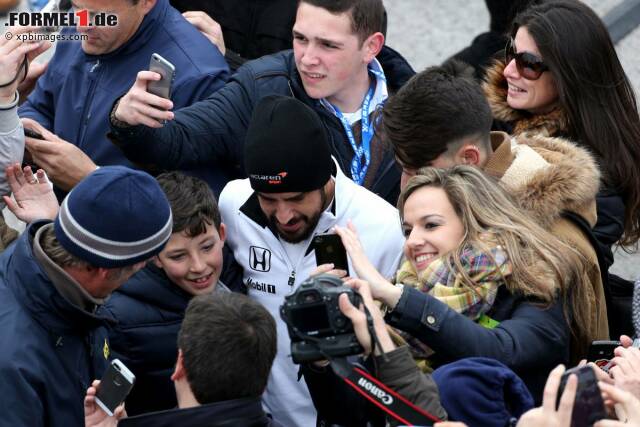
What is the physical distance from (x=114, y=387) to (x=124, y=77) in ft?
6.83

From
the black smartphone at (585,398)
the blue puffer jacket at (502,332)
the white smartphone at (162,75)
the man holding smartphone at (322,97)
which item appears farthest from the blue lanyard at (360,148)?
the black smartphone at (585,398)

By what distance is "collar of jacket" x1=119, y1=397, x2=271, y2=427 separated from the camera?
10.3 feet

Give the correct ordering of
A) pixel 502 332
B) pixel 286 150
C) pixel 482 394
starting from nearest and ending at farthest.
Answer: pixel 482 394, pixel 502 332, pixel 286 150

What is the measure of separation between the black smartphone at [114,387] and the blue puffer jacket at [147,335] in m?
0.69

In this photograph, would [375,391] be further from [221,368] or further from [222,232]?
[222,232]

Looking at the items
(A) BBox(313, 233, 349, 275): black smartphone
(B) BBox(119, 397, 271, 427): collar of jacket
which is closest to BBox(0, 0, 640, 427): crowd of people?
(B) BBox(119, 397, 271, 427): collar of jacket

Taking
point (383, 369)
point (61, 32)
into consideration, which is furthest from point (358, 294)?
point (61, 32)

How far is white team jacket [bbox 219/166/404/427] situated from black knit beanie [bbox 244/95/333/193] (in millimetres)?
189

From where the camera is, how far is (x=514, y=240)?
3.96 m

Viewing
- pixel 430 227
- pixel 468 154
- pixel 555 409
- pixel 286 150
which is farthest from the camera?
pixel 468 154

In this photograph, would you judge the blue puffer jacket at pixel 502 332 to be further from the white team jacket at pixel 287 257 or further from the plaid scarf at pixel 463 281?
the white team jacket at pixel 287 257

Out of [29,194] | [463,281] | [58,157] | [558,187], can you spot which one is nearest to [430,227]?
[463,281]

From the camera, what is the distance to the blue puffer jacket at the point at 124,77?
5105 millimetres

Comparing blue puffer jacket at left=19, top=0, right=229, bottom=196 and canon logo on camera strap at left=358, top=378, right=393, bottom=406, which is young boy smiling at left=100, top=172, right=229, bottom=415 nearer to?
blue puffer jacket at left=19, top=0, right=229, bottom=196
